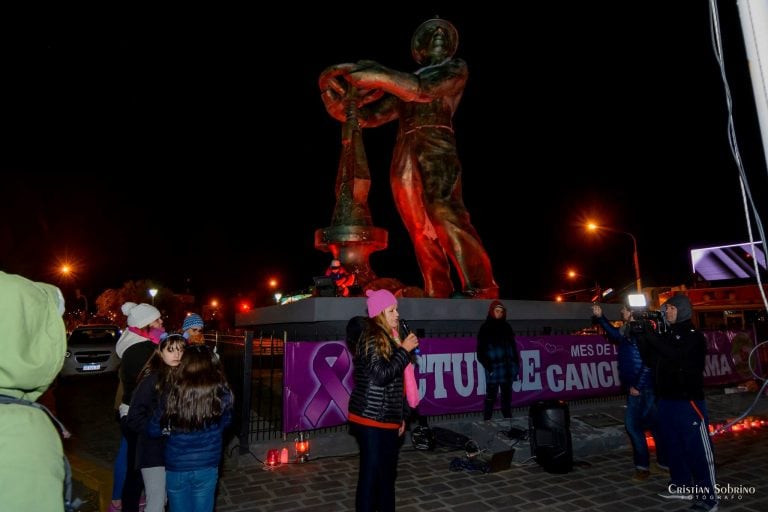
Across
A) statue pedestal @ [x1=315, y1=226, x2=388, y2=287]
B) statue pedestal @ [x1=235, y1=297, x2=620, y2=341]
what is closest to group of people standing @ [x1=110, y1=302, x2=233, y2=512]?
statue pedestal @ [x1=235, y1=297, x2=620, y2=341]

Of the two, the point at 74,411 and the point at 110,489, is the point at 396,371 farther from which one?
the point at 74,411

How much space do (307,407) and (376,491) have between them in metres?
3.22

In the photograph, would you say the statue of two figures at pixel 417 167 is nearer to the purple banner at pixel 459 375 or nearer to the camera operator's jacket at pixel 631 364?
the purple banner at pixel 459 375

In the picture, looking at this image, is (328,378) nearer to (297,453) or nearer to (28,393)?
(297,453)

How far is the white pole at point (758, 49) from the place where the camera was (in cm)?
172

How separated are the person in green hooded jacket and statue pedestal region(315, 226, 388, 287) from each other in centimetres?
858

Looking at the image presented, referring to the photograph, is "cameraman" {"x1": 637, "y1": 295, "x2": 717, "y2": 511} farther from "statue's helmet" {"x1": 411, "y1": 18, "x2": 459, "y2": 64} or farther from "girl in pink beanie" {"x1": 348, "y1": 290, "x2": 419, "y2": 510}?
"statue's helmet" {"x1": 411, "y1": 18, "x2": 459, "y2": 64}

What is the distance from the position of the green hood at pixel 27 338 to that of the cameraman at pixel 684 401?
5070 mm

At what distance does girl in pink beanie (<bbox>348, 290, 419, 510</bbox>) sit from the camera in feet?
11.1

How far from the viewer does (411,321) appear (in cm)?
948

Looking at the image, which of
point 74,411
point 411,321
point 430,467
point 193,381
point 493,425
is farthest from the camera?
point 411,321

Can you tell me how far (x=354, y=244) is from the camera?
10344mm

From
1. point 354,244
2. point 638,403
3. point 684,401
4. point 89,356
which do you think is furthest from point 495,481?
point 89,356

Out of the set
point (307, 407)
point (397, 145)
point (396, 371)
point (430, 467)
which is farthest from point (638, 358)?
point (397, 145)
